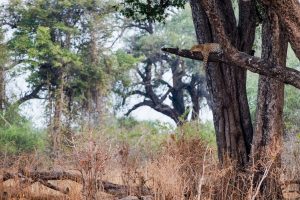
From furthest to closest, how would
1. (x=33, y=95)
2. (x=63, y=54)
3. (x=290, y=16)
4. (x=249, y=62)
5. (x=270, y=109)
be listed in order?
1. (x=33, y=95)
2. (x=63, y=54)
3. (x=270, y=109)
4. (x=249, y=62)
5. (x=290, y=16)

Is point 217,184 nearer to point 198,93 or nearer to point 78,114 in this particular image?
point 78,114

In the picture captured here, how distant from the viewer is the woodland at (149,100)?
15.0ft

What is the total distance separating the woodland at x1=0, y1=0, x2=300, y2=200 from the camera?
4.56 metres

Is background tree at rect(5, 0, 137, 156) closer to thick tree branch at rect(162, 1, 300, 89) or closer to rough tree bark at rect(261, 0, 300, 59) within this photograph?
thick tree branch at rect(162, 1, 300, 89)

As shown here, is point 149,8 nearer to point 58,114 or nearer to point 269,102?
point 269,102

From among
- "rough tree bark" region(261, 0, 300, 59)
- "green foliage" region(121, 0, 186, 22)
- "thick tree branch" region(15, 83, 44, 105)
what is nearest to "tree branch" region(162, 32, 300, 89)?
"rough tree bark" region(261, 0, 300, 59)

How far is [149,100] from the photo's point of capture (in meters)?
17.5

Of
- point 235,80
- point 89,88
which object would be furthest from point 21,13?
point 235,80

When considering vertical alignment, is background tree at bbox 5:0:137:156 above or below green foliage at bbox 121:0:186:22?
above

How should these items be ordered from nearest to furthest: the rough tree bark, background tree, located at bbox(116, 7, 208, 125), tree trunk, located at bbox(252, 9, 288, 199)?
the rough tree bark < tree trunk, located at bbox(252, 9, 288, 199) < background tree, located at bbox(116, 7, 208, 125)

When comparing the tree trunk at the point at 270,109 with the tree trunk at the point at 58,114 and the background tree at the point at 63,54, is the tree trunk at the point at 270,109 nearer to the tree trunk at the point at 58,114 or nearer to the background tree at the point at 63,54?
the tree trunk at the point at 58,114

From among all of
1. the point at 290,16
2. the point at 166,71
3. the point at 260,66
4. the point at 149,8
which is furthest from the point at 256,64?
the point at 166,71

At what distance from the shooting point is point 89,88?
13781mm

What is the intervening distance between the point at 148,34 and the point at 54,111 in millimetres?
5616
